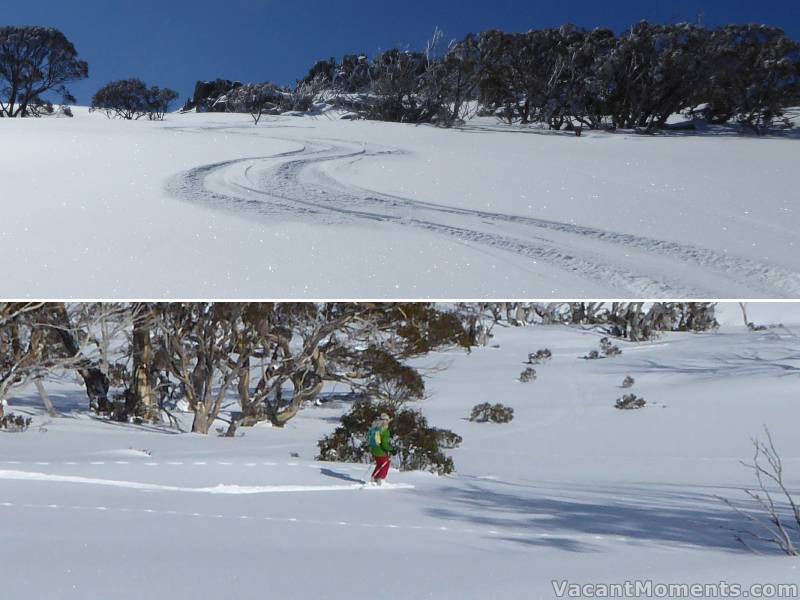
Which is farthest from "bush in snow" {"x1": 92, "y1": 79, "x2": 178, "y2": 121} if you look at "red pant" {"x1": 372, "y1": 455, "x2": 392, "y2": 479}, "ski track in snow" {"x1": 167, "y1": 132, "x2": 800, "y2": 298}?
"red pant" {"x1": 372, "y1": 455, "x2": 392, "y2": 479}

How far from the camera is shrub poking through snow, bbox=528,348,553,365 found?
2036cm

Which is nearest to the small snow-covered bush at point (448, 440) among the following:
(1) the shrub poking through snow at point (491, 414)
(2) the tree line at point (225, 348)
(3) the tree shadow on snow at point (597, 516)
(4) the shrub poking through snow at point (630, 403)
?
(2) the tree line at point (225, 348)

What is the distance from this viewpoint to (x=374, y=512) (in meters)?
5.44

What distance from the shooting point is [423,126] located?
5055mm

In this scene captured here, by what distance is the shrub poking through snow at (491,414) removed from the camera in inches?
563

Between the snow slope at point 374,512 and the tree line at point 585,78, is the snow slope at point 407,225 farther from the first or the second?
the snow slope at point 374,512

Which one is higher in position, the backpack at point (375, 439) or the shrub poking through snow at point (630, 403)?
the backpack at point (375, 439)

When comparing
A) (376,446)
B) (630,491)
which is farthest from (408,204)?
(630,491)

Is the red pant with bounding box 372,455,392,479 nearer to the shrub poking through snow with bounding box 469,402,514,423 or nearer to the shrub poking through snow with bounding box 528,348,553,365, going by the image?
the shrub poking through snow with bounding box 469,402,514,423

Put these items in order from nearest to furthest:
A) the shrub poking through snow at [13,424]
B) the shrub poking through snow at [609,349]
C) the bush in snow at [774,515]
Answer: the bush in snow at [774,515] → the shrub poking through snow at [13,424] → the shrub poking through snow at [609,349]

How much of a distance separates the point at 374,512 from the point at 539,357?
1549 cm

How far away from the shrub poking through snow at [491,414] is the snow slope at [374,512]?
318 mm

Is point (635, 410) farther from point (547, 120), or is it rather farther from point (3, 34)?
point (3, 34)

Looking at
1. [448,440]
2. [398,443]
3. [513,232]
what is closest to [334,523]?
[513,232]
